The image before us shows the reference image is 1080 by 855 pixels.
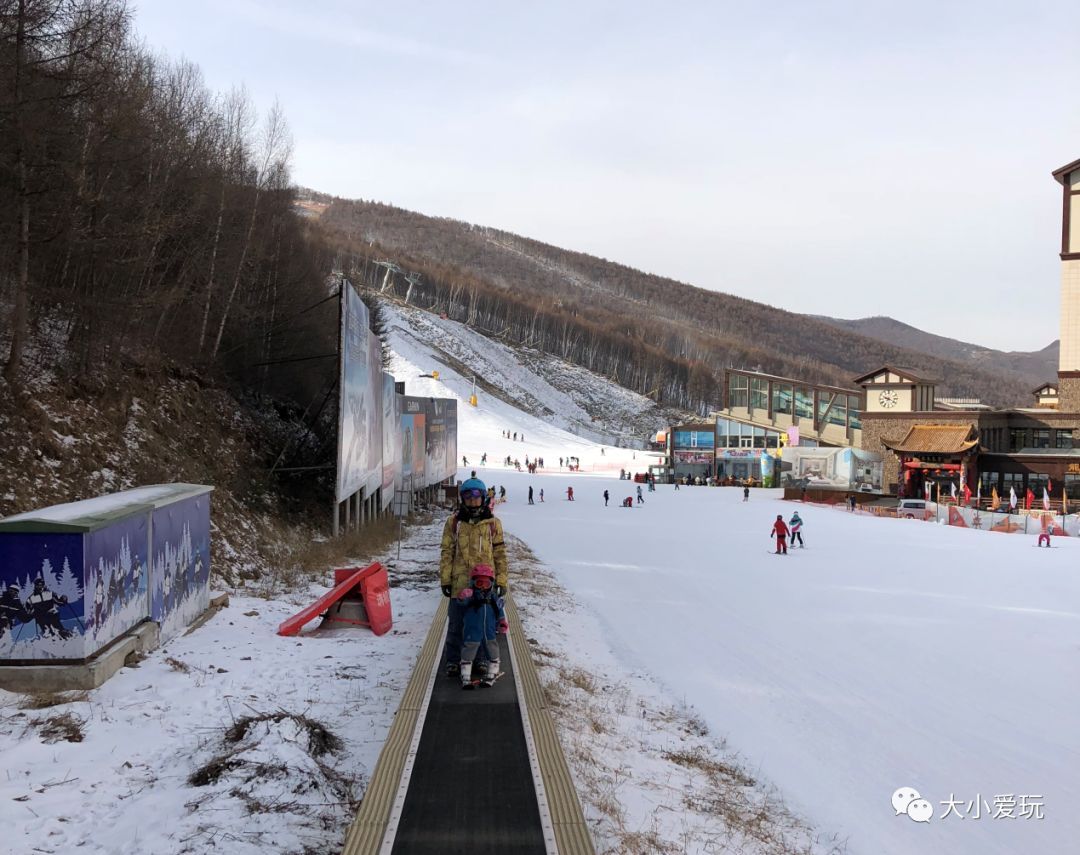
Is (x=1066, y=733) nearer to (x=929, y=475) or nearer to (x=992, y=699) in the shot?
(x=992, y=699)

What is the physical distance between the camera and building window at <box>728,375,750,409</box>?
232 feet

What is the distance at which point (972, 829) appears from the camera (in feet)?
23.2

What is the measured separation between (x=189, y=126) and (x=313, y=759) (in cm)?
2023

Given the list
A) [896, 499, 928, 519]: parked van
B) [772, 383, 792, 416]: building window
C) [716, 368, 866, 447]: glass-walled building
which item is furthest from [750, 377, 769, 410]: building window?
[896, 499, 928, 519]: parked van

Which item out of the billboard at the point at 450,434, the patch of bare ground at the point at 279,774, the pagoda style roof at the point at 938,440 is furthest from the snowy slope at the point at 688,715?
the pagoda style roof at the point at 938,440

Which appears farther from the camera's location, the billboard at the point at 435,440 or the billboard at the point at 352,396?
the billboard at the point at 435,440

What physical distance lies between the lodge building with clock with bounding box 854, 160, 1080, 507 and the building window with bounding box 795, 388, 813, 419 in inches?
385

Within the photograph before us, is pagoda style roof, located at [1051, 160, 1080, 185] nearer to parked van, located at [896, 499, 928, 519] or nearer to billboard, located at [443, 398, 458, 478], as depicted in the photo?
parked van, located at [896, 499, 928, 519]

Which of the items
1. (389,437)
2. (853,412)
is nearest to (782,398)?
(853,412)

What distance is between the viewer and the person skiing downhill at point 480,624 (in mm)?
7082

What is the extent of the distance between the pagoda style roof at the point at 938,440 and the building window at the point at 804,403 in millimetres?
13810

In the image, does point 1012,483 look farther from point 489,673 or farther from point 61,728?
point 61,728

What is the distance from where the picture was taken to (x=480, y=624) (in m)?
7.18

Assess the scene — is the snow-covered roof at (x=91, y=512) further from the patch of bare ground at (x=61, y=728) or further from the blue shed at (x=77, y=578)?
the patch of bare ground at (x=61, y=728)
